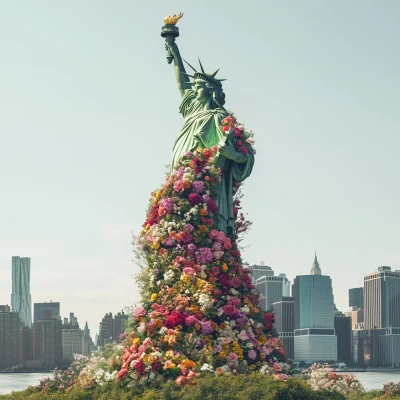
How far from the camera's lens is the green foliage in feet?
57.8

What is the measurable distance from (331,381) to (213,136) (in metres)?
7.36

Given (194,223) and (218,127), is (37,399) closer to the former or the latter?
(194,223)

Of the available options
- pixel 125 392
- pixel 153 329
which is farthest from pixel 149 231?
pixel 125 392

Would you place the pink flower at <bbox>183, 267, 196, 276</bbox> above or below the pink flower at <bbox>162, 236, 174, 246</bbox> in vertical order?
below

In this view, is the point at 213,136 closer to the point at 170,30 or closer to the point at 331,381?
the point at 170,30

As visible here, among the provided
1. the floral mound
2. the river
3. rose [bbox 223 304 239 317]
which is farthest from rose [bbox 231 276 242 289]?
the river

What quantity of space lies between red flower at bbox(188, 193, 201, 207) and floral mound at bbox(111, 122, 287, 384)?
0.03 meters

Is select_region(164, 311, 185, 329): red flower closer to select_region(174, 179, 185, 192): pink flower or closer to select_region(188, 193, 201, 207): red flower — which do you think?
select_region(188, 193, 201, 207): red flower

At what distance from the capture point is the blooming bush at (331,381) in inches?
792

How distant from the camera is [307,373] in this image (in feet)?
70.9

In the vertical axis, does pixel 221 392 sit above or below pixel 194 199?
below

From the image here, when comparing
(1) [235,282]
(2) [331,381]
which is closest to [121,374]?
(1) [235,282]

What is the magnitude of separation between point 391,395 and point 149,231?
7600 mm

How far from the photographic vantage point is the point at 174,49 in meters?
26.5
